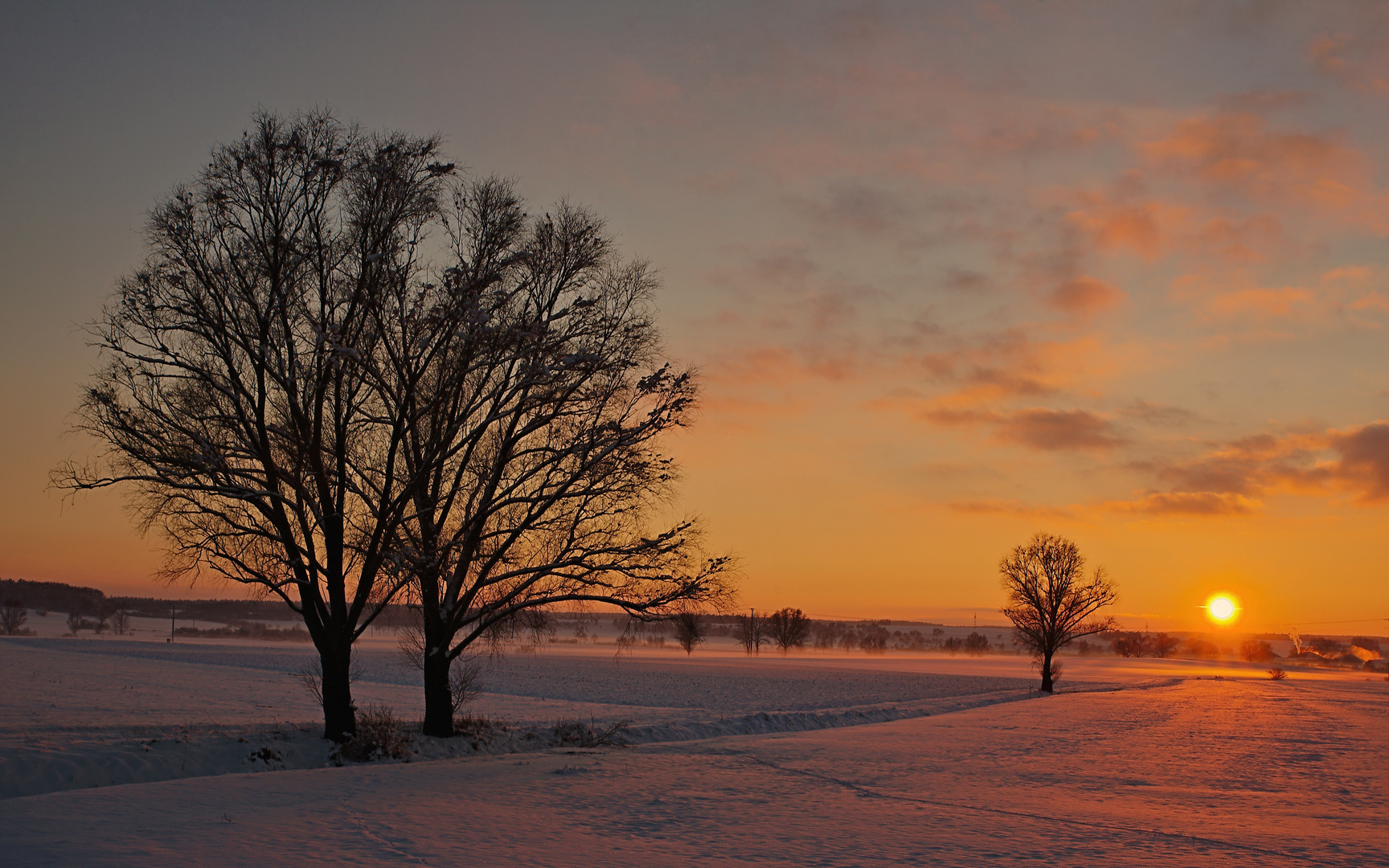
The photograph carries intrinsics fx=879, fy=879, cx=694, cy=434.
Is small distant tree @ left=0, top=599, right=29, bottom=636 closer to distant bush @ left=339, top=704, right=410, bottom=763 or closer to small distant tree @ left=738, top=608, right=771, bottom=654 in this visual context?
small distant tree @ left=738, top=608, right=771, bottom=654

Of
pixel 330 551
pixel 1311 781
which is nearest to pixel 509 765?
pixel 330 551

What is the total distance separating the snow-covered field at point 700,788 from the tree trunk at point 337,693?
575 mm

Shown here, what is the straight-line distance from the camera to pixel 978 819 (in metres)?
14.9

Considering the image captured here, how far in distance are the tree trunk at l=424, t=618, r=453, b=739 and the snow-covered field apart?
23.7 inches

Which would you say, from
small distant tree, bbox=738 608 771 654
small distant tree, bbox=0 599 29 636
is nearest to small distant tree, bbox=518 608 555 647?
small distant tree, bbox=738 608 771 654

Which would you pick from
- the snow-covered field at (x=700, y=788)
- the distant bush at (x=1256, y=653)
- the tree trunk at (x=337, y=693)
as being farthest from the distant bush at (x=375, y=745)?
the distant bush at (x=1256, y=653)

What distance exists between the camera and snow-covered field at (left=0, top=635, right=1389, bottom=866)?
12.0m

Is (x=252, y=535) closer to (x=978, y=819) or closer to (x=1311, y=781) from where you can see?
(x=978, y=819)

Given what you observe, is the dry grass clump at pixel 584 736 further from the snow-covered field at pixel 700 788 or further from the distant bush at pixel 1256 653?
the distant bush at pixel 1256 653

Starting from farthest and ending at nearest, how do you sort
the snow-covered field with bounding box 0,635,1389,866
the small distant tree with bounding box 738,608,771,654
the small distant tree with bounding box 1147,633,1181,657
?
1. the small distant tree with bounding box 1147,633,1181,657
2. the small distant tree with bounding box 738,608,771,654
3. the snow-covered field with bounding box 0,635,1389,866

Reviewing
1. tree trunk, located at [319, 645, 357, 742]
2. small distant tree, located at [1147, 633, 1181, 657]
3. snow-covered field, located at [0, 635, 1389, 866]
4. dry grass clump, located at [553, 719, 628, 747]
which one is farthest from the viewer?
small distant tree, located at [1147, 633, 1181, 657]

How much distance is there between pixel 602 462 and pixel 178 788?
37.5ft

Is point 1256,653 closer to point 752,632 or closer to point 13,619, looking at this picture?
point 752,632

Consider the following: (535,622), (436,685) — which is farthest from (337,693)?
(535,622)
